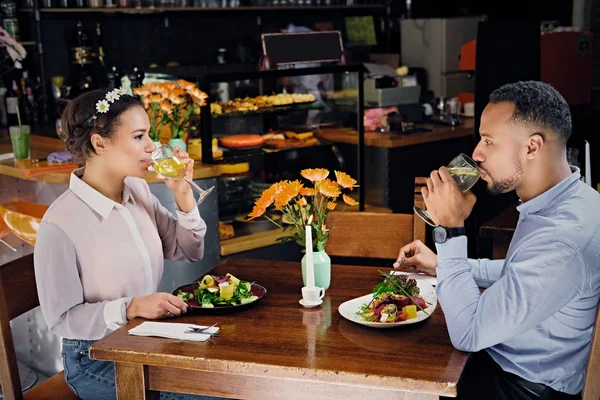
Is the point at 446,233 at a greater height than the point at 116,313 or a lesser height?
greater

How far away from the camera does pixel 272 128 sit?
4848 mm

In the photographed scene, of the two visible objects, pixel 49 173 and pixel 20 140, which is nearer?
pixel 49 173

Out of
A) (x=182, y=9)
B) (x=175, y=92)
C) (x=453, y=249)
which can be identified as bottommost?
(x=453, y=249)

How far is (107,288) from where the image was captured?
2.50m

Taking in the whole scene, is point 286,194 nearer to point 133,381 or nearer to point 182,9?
point 133,381

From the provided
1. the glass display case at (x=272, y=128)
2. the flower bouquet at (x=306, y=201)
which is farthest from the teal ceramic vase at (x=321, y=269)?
the glass display case at (x=272, y=128)

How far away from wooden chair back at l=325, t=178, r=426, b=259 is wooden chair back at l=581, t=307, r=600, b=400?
3.58 feet

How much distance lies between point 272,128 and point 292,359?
3010 mm

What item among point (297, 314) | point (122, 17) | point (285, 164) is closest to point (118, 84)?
point (285, 164)

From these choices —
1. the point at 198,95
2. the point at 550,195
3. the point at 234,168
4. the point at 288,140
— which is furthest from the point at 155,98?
the point at 550,195

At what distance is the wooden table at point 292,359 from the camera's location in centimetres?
187

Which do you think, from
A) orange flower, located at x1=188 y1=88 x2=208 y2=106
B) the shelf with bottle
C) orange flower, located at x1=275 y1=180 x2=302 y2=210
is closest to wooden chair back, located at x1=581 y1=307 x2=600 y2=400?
orange flower, located at x1=275 y1=180 x2=302 y2=210

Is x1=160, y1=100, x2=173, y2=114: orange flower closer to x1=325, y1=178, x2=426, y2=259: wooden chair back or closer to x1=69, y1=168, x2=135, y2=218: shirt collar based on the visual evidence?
x1=325, y1=178, x2=426, y2=259: wooden chair back

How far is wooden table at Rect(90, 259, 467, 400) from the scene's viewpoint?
1.87 metres
